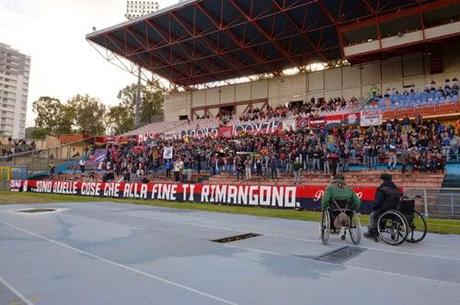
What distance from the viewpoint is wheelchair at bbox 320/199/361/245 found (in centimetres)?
884

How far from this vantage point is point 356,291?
213 inches

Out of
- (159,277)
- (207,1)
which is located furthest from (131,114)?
(159,277)

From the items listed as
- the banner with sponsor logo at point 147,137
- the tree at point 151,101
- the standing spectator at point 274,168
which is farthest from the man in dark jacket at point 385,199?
the tree at point 151,101

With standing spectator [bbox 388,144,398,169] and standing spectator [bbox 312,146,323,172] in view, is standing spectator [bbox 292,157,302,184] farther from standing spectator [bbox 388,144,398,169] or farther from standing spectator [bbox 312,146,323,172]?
standing spectator [bbox 388,144,398,169]

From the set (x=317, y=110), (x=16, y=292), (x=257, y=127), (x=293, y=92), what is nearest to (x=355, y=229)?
(x=16, y=292)

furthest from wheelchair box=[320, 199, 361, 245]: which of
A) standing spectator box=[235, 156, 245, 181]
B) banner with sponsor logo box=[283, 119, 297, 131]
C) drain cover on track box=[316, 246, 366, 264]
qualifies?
banner with sponsor logo box=[283, 119, 297, 131]

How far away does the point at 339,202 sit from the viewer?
8.89 meters

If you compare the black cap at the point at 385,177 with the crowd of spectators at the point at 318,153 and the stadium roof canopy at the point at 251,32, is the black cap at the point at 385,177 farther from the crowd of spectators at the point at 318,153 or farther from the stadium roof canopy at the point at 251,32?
the stadium roof canopy at the point at 251,32

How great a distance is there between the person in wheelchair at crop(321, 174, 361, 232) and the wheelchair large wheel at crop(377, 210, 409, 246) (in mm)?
743

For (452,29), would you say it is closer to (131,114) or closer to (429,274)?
(429,274)

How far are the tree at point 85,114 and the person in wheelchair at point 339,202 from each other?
247 ft

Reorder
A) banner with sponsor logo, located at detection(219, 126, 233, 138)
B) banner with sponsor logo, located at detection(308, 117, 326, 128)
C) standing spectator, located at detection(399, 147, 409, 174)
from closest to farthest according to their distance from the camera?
standing spectator, located at detection(399, 147, 409, 174)
banner with sponsor logo, located at detection(308, 117, 326, 128)
banner with sponsor logo, located at detection(219, 126, 233, 138)

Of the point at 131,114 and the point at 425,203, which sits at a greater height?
the point at 131,114

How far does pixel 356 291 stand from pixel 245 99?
4202 cm
